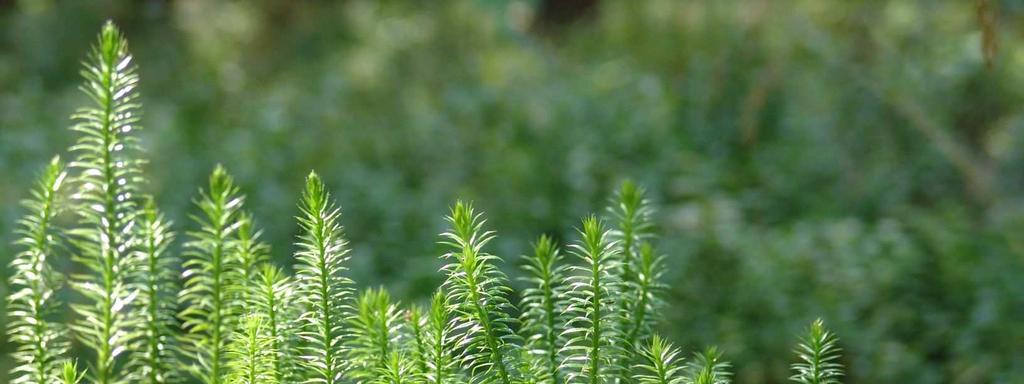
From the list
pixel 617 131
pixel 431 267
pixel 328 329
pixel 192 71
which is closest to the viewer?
pixel 328 329

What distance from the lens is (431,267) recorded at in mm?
3592

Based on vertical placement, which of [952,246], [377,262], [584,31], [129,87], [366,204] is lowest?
[129,87]

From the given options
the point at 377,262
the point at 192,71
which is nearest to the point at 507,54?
the point at 192,71

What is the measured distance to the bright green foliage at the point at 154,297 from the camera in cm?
94

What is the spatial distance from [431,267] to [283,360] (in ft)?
8.61

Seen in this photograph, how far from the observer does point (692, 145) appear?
465cm

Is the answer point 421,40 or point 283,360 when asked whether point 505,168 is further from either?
point 283,360

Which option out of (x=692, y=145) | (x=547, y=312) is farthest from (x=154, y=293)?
(x=692, y=145)

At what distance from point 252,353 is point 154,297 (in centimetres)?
11

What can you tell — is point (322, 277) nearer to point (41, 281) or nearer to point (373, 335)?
point (373, 335)

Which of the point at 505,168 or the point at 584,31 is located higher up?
the point at 584,31

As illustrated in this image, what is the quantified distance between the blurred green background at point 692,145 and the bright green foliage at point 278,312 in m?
1.47

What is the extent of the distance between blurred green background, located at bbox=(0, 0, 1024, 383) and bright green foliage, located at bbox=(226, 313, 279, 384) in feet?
→ 4.94

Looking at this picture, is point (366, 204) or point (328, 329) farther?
point (366, 204)
